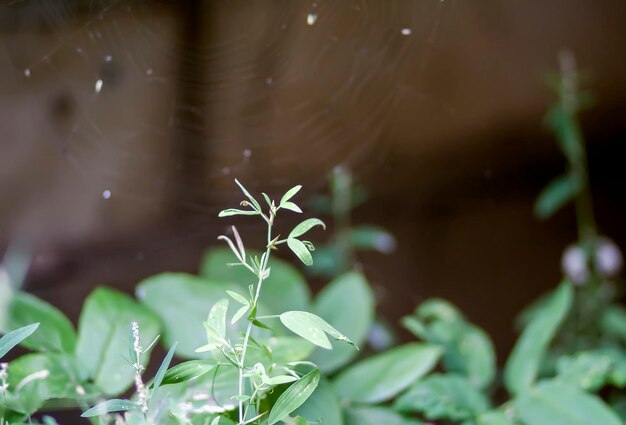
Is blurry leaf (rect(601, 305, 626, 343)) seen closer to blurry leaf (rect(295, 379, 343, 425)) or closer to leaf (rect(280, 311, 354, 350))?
blurry leaf (rect(295, 379, 343, 425))

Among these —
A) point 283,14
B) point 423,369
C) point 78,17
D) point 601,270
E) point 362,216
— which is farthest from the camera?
point 362,216

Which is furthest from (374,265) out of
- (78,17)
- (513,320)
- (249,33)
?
(78,17)

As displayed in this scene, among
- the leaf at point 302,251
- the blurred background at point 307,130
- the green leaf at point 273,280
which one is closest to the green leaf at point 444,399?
the green leaf at point 273,280

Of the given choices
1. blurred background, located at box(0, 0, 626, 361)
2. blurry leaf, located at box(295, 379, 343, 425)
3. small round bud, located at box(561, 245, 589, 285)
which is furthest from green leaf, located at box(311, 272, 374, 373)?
small round bud, located at box(561, 245, 589, 285)

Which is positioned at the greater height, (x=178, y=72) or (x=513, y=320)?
(x=178, y=72)

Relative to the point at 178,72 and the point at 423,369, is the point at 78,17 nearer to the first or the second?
the point at 178,72

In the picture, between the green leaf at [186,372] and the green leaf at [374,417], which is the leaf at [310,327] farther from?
the green leaf at [374,417]
